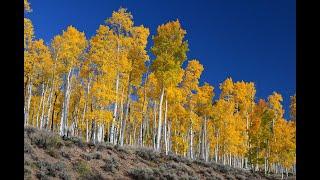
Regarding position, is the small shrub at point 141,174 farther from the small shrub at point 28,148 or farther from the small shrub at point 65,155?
the small shrub at point 28,148

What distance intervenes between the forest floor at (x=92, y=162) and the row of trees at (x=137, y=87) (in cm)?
262

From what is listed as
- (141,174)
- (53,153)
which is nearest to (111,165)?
(141,174)

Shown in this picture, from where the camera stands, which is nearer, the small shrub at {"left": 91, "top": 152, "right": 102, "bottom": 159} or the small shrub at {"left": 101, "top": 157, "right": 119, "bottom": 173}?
the small shrub at {"left": 101, "top": 157, "right": 119, "bottom": 173}

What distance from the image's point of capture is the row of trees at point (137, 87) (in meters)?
32.5

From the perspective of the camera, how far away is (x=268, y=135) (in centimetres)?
4478

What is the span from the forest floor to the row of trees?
8.60ft

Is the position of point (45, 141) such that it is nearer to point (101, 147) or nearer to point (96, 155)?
point (96, 155)

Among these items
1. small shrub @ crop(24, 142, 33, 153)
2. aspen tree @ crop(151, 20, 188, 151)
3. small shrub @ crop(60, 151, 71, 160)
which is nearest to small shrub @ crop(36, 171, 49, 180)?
small shrub @ crop(24, 142, 33, 153)

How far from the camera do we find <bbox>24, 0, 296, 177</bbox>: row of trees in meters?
32.5

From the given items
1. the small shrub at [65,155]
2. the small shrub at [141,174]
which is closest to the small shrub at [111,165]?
the small shrub at [141,174]

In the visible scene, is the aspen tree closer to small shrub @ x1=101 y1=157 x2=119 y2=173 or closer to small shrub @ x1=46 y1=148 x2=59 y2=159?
small shrub @ x1=101 y1=157 x2=119 y2=173
